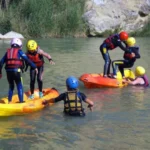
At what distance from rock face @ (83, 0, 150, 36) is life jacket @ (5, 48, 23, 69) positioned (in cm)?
2821

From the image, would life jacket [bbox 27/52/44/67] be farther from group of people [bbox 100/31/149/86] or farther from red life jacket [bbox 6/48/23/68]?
group of people [bbox 100/31/149/86]

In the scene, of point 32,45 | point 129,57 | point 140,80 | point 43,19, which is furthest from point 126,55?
point 43,19

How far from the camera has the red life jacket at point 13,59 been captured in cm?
831

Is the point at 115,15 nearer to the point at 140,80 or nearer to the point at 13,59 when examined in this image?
the point at 140,80

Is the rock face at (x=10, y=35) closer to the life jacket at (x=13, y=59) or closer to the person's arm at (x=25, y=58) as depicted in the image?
the person's arm at (x=25, y=58)

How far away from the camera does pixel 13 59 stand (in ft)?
27.4

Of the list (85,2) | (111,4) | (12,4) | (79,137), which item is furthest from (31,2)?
(79,137)

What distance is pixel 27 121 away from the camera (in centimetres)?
Result: 809

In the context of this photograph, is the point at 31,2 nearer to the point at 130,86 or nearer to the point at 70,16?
the point at 70,16

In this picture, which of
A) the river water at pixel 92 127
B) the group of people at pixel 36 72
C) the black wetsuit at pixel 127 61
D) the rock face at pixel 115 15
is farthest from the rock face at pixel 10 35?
the group of people at pixel 36 72

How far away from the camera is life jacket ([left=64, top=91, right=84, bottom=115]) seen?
805 centimetres

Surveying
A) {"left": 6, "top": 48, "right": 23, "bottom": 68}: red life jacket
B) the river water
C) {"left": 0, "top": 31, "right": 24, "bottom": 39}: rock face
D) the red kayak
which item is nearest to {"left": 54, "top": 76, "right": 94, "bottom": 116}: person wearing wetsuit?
the river water

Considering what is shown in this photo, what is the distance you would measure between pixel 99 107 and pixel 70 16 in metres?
25.4

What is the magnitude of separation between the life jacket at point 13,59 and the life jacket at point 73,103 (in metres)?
1.20
